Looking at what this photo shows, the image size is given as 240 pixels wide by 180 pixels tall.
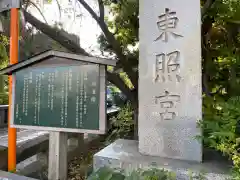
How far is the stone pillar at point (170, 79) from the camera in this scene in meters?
3.01

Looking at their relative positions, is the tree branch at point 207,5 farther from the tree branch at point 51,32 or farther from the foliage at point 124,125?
the foliage at point 124,125

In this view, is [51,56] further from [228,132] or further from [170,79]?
[228,132]

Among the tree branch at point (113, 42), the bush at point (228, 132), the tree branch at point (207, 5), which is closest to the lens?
the bush at point (228, 132)

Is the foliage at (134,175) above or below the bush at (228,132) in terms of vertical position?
below

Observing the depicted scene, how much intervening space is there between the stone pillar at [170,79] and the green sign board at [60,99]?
708 millimetres

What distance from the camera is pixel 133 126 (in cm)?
673

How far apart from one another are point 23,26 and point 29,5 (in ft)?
3.01

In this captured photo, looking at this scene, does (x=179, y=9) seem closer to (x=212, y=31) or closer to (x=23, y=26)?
(x=212, y=31)

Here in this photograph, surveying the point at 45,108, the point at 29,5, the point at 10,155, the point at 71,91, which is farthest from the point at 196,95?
the point at 29,5

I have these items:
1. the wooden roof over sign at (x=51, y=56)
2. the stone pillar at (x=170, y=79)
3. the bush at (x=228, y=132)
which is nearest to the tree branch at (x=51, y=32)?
the wooden roof over sign at (x=51, y=56)

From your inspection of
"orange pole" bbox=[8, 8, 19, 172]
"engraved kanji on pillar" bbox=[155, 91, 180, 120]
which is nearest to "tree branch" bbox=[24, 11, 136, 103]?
"orange pole" bbox=[8, 8, 19, 172]

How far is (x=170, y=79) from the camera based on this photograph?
10.4 feet

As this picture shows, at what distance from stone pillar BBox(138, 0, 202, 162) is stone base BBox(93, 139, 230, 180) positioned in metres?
0.16

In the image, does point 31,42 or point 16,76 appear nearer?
point 16,76
